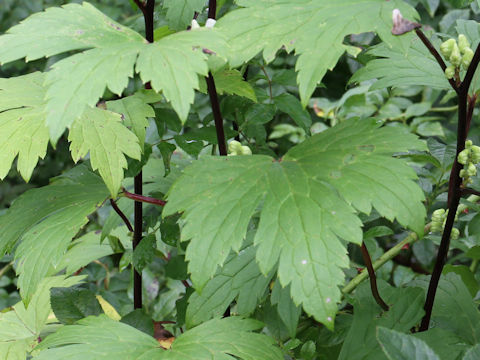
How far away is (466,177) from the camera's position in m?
0.88

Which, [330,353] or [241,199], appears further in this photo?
[330,353]

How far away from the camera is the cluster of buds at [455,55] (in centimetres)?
84

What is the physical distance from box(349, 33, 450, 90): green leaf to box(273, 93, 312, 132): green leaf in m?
0.25

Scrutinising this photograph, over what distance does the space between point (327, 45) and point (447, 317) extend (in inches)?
22.6

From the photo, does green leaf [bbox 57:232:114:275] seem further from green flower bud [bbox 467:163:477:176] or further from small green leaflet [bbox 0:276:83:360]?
green flower bud [bbox 467:163:477:176]

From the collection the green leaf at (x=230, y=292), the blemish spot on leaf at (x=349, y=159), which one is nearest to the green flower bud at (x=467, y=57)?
the blemish spot on leaf at (x=349, y=159)

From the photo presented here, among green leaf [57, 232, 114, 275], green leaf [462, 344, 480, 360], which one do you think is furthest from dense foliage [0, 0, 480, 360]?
green leaf [57, 232, 114, 275]

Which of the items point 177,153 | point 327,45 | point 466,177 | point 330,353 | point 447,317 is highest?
point 327,45

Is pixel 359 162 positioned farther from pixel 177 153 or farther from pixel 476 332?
pixel 177 153

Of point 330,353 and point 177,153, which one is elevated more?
point 177,153

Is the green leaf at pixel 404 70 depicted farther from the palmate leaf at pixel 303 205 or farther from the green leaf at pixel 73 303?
the green leaf at pixel 73 303

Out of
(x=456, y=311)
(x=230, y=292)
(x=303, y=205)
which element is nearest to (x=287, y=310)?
(x=230, y=292)

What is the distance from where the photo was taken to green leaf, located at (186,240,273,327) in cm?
98

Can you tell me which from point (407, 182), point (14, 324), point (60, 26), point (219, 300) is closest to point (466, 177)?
point (407, 182)
